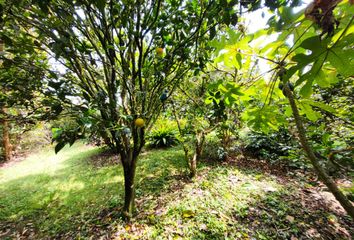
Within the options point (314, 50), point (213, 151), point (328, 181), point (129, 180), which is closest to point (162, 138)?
point (213, 151)

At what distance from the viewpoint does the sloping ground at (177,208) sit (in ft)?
6.95

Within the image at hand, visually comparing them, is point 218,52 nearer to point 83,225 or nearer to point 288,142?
point 83,225

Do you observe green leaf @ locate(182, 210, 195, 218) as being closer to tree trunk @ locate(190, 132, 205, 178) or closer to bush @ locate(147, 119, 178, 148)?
tree trunk @ locate(190, 132, 205, 178)

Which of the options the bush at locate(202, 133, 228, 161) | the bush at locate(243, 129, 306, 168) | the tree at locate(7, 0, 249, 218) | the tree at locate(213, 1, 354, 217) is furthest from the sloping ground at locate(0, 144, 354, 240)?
the tree at locate(213, 1, 354, 217)

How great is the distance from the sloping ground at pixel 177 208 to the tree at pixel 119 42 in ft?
Answer: 1.51

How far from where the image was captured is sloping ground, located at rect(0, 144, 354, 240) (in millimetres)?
2119

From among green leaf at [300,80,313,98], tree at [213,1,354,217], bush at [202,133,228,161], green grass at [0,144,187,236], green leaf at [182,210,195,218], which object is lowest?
green grass at [0,144,187,236]

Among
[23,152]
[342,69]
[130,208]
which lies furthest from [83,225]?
[23,152]

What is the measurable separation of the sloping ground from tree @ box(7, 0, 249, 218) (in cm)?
46

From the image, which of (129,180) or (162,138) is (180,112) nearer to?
(129,180)

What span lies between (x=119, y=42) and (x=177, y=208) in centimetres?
213

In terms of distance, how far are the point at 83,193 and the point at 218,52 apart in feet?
12.3

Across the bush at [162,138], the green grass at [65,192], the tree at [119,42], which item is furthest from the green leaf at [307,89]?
the bush at [162,138]

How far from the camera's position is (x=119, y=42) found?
169 cm
